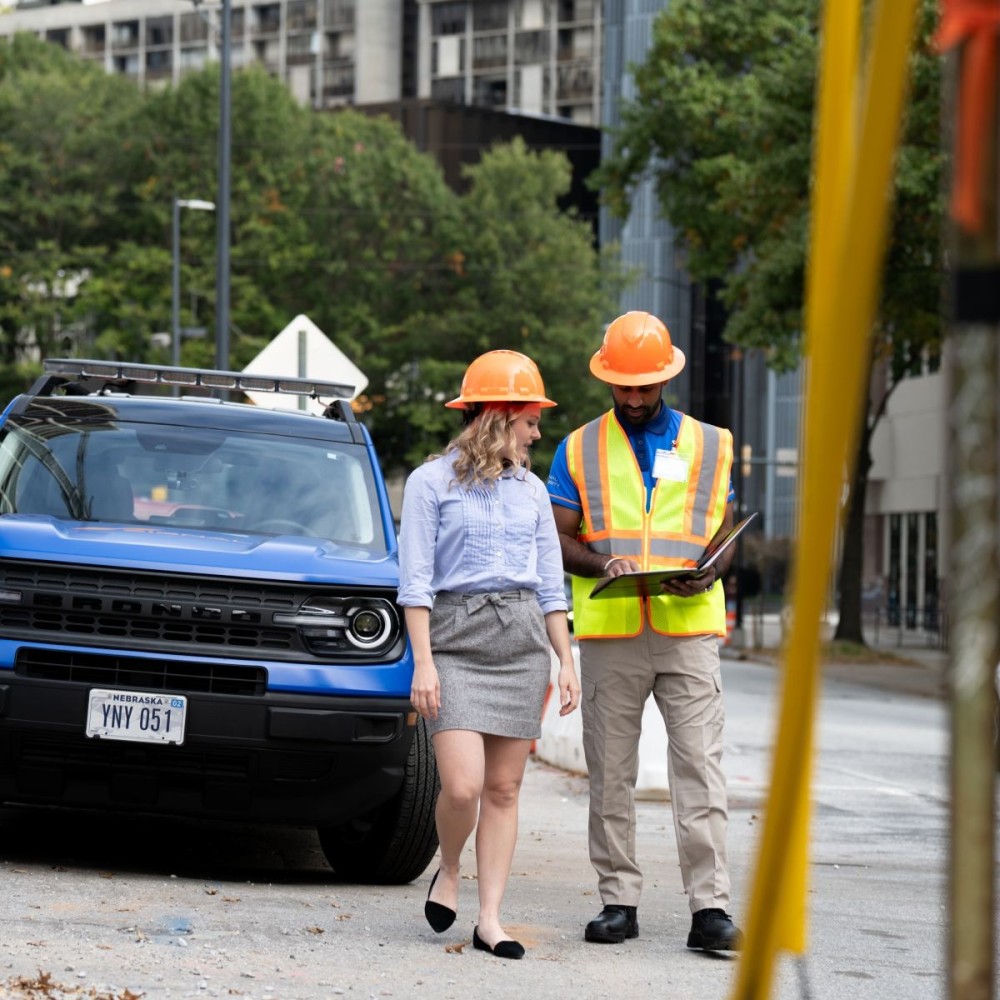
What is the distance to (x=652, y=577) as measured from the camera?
643cm

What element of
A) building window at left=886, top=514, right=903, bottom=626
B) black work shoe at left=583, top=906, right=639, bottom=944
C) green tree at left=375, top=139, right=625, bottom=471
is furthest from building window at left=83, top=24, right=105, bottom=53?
black work shoe at left=583, top=906, right=639, bottom=944

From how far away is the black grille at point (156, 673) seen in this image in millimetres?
7215

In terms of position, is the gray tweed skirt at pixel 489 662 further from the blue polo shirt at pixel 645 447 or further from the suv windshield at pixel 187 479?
the suv windshield at pixel 187 479

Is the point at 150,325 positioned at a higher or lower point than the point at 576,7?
lower

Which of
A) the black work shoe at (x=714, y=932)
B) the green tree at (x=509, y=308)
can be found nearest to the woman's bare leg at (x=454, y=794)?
the black work shoe at (x=714, y=932)

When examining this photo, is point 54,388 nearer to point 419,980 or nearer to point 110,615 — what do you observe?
point 110,615

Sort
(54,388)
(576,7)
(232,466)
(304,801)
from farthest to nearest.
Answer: (576,7) → (54,388) → (232,466) → (304,801)

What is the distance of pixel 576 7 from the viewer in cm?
10206

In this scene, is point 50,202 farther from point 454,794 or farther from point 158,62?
point 158,62

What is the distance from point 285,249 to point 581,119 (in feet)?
187

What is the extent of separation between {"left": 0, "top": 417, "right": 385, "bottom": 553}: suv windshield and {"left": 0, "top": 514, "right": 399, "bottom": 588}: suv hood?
47 centimetres

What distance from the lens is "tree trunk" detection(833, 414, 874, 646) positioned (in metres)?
34.4

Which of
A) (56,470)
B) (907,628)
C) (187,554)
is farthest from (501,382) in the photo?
(907,628)

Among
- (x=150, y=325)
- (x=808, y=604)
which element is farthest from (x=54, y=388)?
(x=150, y=325)
